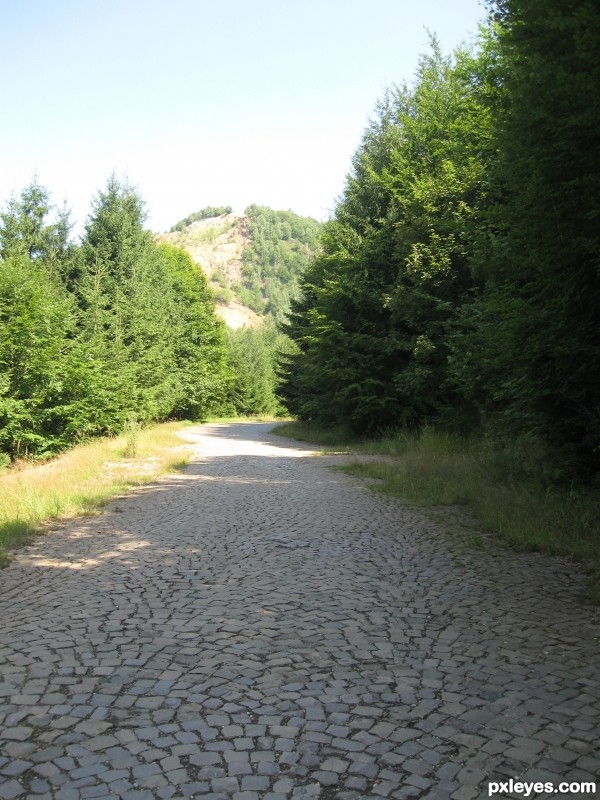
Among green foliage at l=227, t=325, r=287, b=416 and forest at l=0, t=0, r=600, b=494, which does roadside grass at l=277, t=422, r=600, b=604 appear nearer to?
forest at l=0, t=0, r=600, b=494

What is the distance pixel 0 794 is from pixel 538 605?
414 cm

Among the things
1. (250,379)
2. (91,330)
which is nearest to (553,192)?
(91,330)

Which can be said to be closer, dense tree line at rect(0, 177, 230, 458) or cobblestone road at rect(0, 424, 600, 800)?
cobblestone road at rect(0, 424, 600, 800)

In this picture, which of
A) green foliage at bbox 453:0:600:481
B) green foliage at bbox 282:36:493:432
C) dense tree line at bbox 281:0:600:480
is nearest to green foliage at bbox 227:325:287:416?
dense tree line at bbox 281:0:600:480

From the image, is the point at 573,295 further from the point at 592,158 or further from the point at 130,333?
the point at 130,333

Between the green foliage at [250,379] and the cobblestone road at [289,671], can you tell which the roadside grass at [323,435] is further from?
the green foliage at [250,379]

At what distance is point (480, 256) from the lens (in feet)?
38.6

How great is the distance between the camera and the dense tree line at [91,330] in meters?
20.0

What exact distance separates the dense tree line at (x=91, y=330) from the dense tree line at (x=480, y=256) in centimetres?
852

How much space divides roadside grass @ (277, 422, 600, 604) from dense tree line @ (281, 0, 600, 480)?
64 centimetres

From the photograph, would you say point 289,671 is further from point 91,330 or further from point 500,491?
point 91,330

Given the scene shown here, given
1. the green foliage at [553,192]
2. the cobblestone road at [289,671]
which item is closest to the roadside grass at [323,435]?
the green foliage at [553,192]

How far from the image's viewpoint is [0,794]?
8.21ft

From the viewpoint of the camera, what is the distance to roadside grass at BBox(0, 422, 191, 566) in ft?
27.0
